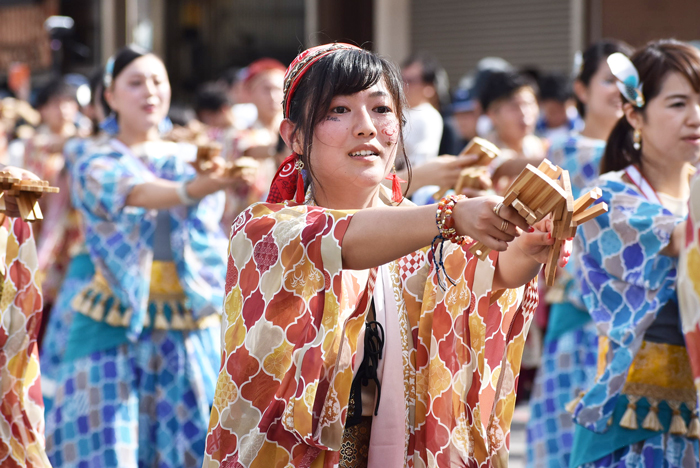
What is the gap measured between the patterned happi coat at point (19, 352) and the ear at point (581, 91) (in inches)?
118

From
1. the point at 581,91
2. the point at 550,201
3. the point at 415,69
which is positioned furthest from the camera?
the point at 415,69

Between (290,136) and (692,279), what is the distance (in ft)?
3.39

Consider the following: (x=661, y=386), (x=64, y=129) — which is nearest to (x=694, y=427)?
(x=661, y=386)

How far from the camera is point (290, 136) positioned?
7.75 ft

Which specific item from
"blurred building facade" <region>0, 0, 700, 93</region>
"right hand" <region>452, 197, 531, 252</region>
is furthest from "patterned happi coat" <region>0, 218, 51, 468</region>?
"blurred building facade" <region>0, 0, 700, 93</region>

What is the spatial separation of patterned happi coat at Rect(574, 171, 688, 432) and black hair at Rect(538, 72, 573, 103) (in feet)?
17.5

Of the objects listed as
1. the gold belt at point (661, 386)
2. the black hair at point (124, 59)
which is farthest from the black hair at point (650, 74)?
the black hair at point (124, 59)

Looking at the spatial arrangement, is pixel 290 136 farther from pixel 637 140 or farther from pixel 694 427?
pixel 694 427

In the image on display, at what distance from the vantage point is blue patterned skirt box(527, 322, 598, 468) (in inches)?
171

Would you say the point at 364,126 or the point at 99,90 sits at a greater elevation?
the point at 364,126

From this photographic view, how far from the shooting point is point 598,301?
307 cm

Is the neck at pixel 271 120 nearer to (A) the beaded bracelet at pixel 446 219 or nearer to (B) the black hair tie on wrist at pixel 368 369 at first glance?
(B) the black hair tie on wrist at pixel 368 369

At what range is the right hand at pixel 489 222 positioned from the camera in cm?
176

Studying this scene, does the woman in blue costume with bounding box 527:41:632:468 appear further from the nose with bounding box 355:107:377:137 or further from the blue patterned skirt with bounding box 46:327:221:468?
the nose with bounding box 355:107:377:137
